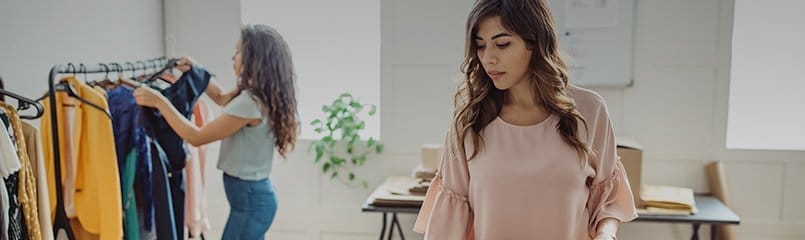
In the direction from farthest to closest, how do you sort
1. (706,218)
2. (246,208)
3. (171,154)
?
(706,218) → (246,208) → (171,154)

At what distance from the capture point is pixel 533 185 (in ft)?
5.31

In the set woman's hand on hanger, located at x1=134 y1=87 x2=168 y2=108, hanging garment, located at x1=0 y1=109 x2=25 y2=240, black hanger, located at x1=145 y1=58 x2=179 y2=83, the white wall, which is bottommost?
hanging garment, located at x1=0 y1=109 x2=25 y2=240

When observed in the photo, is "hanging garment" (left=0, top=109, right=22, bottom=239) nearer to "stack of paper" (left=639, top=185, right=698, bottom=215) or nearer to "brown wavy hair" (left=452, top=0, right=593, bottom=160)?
"brown wavy hair" (left=452, top=0, right=593, bottom=160)

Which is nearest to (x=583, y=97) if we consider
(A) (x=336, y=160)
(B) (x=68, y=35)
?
(A) (x=336, y=160)

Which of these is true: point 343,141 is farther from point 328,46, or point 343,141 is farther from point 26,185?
point 26,185

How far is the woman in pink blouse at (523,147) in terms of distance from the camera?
61.6 inches

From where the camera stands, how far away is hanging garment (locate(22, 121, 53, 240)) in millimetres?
1927

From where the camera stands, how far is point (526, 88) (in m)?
1.66

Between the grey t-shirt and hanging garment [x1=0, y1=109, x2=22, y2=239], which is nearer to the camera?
hanging garment [x1=0, y1=109, x2=22, y2=239]

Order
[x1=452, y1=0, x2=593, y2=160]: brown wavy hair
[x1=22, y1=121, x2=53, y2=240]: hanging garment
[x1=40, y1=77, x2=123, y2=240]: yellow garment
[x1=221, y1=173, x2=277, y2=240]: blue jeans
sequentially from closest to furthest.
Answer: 1. [x1=452, y1=0, x2=593, y2=160]: brown wavy hair
2. [x1=22, y1=121, x2=53, y2=240]: hanging garment
3. [x1=40, y1=77, x2=123, y2=240]: yellow garment
4. [x1=221, y1=173, x2=277, y2=240]: blue jeans

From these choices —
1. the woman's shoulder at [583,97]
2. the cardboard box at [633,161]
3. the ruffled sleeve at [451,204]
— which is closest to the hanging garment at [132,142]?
the ruffled sleeve at [451,204]

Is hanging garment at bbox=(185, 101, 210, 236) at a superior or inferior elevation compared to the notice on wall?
inferior

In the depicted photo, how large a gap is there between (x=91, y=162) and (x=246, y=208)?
1.98 feet

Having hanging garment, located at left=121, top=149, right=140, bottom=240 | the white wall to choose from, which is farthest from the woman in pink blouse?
the white wall
